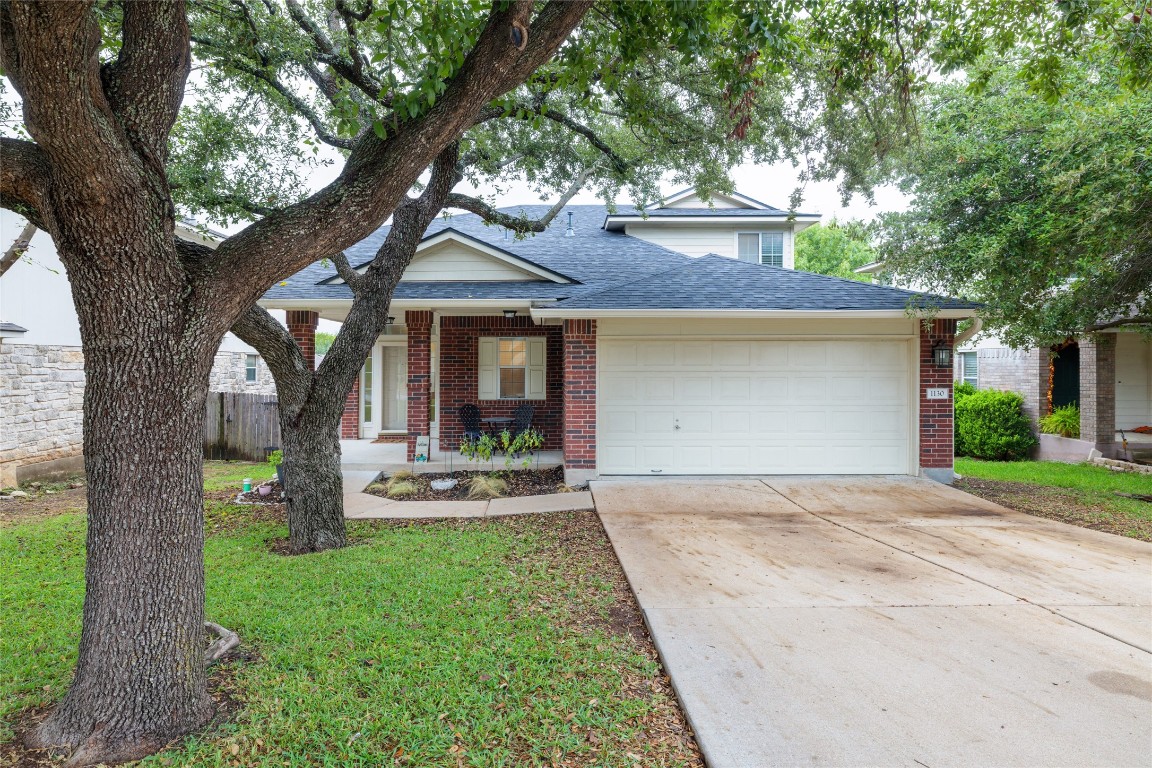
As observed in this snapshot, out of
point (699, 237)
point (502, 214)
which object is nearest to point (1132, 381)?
point (699, 237)

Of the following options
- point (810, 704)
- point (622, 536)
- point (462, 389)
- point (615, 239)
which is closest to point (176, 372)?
point (810, 704)

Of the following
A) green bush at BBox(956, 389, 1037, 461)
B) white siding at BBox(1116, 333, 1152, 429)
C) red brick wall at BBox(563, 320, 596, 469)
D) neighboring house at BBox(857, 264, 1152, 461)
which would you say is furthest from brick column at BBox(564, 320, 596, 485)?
white siding at BBox(1116, 333, 1152, 429)

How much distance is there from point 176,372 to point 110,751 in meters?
1.78

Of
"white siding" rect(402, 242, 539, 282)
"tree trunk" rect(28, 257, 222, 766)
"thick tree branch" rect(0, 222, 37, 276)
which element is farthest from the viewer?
"white siding" rect(402, 242, 539, 282)

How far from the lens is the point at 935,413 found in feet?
30.4

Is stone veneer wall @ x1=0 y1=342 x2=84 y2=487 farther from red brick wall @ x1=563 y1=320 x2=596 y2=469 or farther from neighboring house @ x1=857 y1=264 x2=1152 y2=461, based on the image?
neighboring house @ x1=857 y1=264 x2=1152 y2=461

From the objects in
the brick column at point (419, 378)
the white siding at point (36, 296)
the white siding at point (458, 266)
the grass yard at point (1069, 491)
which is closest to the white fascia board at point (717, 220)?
the white siding at point (458, 266)

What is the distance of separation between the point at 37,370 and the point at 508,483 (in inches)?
336

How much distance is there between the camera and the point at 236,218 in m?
7.03

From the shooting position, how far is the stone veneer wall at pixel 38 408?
9.70m

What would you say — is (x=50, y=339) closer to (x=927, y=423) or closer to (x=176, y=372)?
(x=176, y=372)

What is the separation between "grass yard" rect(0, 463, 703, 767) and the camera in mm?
2865

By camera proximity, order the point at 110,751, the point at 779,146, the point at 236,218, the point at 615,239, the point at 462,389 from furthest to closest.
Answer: the point at 615,239 < the point at 462,389 < the point at 779,146 < the point at 236,218 < the point at 110,751

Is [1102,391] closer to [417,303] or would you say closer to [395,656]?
[417,303]
